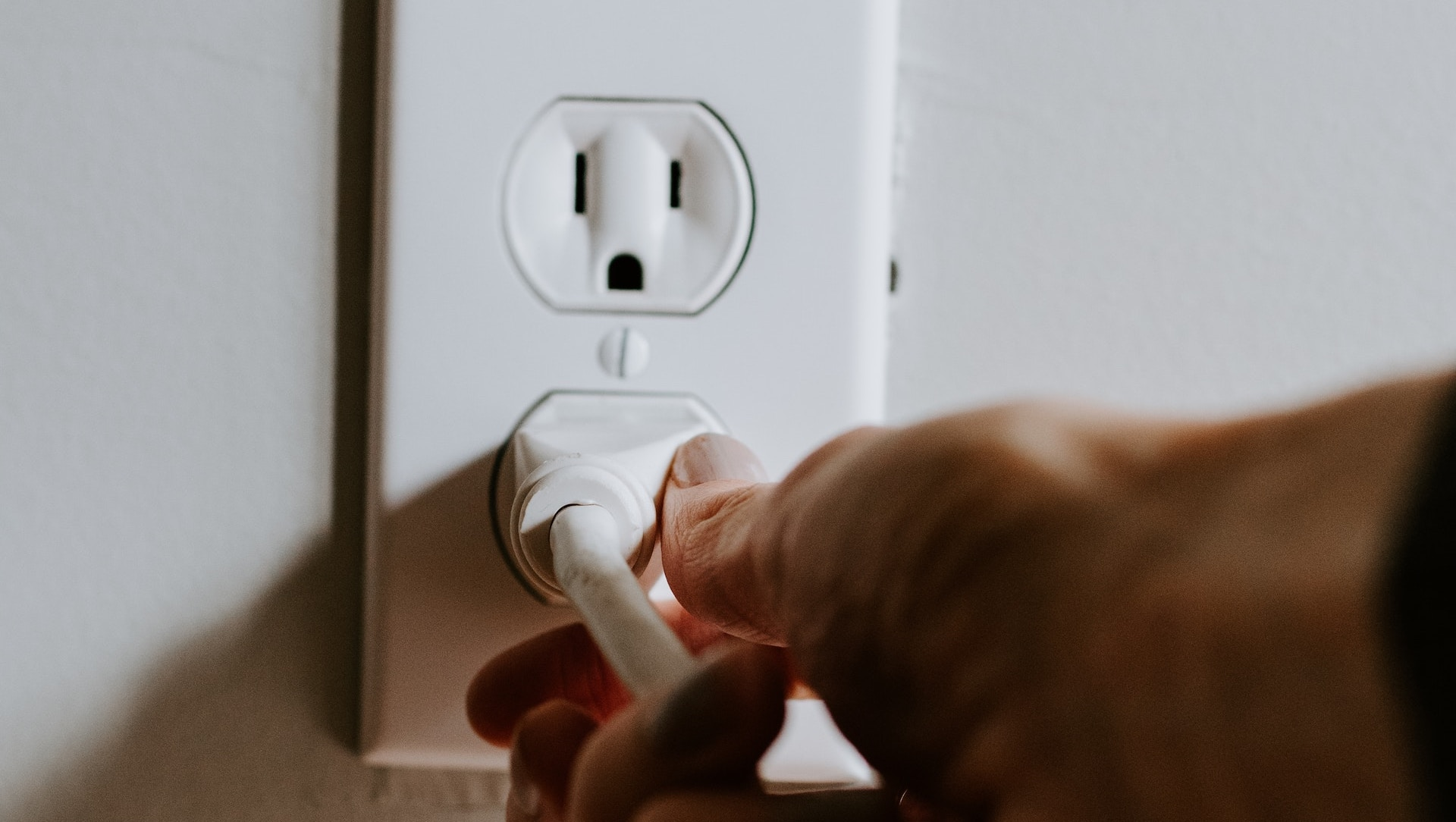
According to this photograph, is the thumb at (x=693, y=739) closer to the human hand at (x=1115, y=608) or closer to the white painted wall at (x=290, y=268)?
the human hand at (x=1115, y=608)

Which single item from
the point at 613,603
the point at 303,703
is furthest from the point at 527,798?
the point at 303,703

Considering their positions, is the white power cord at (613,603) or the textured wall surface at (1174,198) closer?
the white power cord at (613,603)

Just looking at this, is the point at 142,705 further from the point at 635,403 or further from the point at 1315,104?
the point at 1315,104

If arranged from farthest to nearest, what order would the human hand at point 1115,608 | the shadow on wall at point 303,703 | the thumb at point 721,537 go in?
the shadow on wall at point 303,703 < the thumb at point 721,537 < the human hand at point 1115,608

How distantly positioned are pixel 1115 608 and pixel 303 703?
0.85 feet

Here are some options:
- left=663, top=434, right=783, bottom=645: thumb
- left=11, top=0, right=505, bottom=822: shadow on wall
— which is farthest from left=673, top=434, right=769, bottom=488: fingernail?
left=11, top=0, right=505, bottom=822: shadow on wall

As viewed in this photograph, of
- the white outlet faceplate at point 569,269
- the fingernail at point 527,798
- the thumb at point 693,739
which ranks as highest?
the white outlet faceplate at point 569,269

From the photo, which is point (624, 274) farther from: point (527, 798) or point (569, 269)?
point (527, 798)

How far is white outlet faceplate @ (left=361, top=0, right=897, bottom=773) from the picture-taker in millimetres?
269

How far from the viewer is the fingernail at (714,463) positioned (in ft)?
0.79

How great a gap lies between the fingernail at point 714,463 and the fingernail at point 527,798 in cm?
9

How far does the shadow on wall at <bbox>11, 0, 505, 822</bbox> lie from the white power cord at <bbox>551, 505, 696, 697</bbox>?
0.32 ft

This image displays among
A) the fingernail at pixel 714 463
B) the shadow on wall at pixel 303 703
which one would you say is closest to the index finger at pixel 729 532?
the fingernail at pixel 714 463

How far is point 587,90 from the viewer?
27 centimetres
